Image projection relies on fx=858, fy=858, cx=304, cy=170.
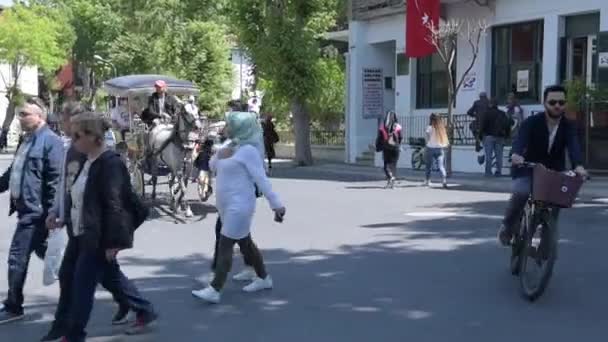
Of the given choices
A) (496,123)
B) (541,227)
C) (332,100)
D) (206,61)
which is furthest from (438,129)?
(206,61)

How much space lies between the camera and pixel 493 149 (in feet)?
70.1

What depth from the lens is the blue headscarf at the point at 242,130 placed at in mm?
7547

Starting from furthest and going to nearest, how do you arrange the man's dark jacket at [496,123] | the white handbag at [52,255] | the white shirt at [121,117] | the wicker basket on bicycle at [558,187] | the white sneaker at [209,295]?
the man's dark jacket at [496,123] → the white shirt at [121,117] → the white sneaker at [209,295] → the wicker basket on bicycle at [558,187] → the white handbag at [52,255]

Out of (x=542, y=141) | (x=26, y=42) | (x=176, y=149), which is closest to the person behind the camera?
(x=542, y=141)

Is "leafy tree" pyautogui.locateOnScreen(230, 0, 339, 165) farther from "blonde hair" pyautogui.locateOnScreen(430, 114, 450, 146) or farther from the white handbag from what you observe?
the white handbag

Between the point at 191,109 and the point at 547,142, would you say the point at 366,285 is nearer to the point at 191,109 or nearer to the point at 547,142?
the point at 547,142

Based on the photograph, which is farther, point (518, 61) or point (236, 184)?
point (518, 61)

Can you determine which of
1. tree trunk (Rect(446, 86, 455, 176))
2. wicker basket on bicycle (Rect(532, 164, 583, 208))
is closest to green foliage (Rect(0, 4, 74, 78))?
tree trunk (Rect(446, 86, 455, 176))

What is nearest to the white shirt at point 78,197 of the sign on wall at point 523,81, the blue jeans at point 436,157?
the blue jeans at point 436,157

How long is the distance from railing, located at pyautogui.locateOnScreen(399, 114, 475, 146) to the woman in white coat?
1681 cm

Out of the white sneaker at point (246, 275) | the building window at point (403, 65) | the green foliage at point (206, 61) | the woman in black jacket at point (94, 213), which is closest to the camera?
the woman in black jacket at point (94, 213)

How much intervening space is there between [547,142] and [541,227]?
31.6 inches

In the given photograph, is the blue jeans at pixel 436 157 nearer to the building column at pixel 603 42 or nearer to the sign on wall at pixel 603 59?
the building column at pixel 603 42

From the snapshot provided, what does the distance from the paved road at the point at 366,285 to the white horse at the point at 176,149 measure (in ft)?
1.51
